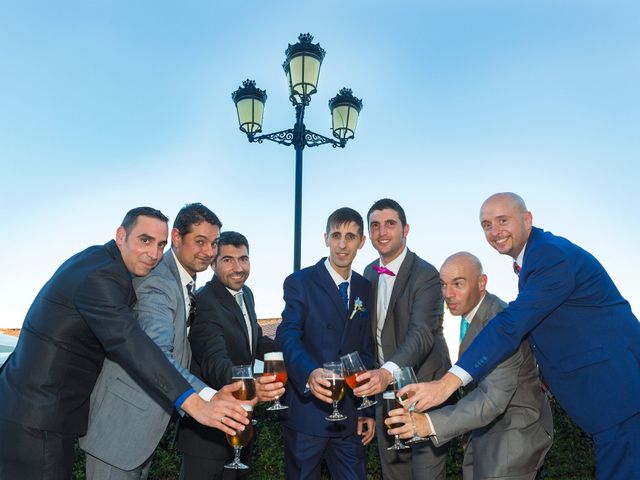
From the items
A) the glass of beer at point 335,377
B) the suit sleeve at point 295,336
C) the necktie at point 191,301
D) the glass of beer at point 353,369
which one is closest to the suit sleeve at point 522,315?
the glass of beer at point 353,369

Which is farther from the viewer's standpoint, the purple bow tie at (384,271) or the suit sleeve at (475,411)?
the purple bow tie at (384,271)

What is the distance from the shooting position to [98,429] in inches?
142

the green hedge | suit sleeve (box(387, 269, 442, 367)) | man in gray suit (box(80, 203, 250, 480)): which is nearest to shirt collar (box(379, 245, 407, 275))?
suit sleeve (box(387, 269, 442, 367))

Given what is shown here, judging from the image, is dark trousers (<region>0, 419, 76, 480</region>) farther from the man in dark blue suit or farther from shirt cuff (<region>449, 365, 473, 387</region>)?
shirt cuff (<region>449, 365, 473, 387</region>)

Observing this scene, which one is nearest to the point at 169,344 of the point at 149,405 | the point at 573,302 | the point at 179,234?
the point at 149,405

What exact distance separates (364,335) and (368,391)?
1.05 meters

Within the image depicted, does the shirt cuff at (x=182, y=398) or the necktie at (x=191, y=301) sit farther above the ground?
the necktie at (x=191, y=301)

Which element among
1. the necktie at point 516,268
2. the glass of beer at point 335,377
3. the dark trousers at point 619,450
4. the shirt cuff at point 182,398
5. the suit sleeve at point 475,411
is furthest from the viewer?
the necktie at point 516,268

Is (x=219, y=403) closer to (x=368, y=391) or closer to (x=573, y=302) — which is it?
(x=368, y=391)

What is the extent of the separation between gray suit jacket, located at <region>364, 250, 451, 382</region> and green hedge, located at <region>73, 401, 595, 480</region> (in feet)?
10.8

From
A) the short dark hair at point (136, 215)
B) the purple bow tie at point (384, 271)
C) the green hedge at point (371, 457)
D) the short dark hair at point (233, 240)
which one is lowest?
the green hedge at point (371, 457)

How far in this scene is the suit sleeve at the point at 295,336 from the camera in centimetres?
425

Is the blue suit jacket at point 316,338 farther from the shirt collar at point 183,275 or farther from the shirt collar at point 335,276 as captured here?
the shirt collar at point 183,275

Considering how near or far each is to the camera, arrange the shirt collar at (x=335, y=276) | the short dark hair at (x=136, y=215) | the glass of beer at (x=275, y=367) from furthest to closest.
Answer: the shirt collar at (x=335, y=276), the short dark hair at (x=136, y=215), the glass of beer at (x=275, y=367)
